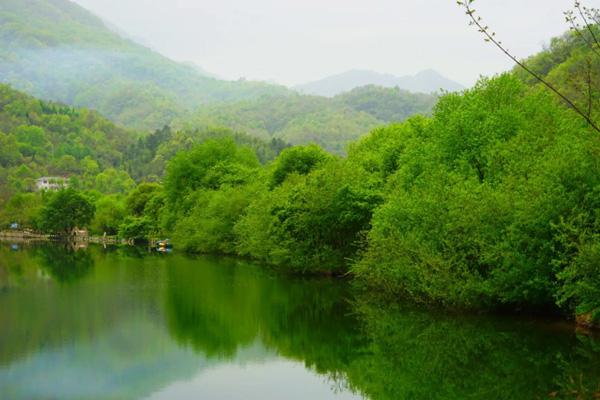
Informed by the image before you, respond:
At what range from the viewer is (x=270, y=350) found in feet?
80.0

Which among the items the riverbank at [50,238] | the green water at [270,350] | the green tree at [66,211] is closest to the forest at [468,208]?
the green water at [270,350]

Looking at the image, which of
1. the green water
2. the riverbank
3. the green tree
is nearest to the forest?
the green water

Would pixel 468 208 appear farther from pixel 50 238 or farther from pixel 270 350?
pixel 50 238

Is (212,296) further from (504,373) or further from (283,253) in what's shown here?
(504,373)

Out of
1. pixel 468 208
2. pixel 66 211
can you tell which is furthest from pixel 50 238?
pixel 468 208

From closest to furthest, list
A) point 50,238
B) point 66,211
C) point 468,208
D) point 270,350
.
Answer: point 270,350
point 468,208
point 66,211
point 50,238

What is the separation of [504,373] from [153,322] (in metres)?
15.5

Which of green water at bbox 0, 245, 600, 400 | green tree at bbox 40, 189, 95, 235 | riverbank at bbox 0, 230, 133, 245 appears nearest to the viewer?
green water at bbox 0, 245, 600, 400

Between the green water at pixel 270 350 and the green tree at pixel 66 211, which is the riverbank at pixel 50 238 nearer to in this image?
the green tree at pixel 66 211

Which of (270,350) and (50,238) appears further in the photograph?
(50,238)

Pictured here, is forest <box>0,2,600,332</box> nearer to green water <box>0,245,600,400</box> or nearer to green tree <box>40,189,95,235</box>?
green water <box>0,245,600,400</box>

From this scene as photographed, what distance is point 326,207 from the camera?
4666 cm

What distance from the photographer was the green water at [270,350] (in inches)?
737

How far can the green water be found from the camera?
18719mm
